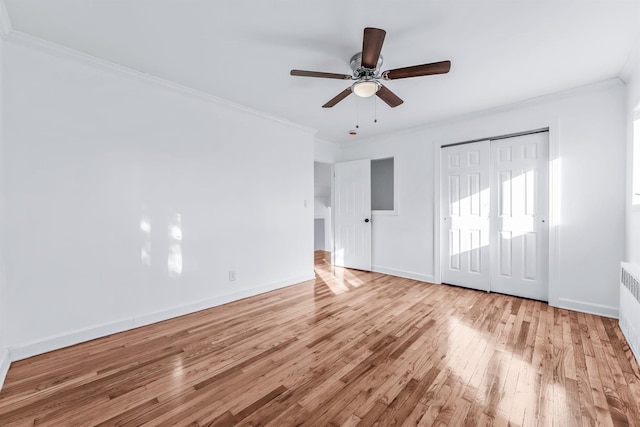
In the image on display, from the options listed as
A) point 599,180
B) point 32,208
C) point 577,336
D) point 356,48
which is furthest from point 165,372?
point 599,180

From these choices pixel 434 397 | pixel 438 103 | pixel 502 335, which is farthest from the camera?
pixel 438 103

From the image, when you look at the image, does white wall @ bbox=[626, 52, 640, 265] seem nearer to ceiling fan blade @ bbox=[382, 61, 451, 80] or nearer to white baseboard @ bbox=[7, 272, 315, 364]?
ceiling fan blade @ bbox=[382, 61, 451, 80]

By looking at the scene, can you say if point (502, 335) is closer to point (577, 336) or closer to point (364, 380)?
point (577, 336)

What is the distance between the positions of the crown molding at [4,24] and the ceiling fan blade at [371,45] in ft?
7.71

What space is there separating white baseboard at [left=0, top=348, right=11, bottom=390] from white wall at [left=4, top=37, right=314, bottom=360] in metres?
0.09

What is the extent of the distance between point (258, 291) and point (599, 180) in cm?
417

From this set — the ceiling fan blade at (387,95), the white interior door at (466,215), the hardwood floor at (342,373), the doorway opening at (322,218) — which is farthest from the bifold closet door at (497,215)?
the doorway opening at (322,218)

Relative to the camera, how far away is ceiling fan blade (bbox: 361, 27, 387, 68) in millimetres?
1633

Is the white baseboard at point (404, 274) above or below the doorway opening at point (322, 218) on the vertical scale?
below

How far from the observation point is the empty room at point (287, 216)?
5.73 ft

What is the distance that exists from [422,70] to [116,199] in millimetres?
2881

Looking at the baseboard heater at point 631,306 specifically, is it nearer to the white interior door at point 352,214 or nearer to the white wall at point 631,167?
the white wall at point 631,167

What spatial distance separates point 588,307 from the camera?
296 cm

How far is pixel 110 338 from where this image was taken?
2.42 metres
